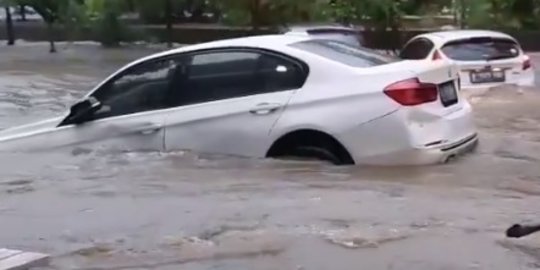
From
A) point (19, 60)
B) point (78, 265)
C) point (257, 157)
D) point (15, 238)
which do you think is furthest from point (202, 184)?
point (19, 60)

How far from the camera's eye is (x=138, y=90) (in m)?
10.9

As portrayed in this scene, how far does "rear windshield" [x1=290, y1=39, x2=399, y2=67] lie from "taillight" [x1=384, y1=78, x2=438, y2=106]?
1.68 feet

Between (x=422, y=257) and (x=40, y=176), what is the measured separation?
4838 millimetres

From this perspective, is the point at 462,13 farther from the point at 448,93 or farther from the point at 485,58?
the point at 448,93

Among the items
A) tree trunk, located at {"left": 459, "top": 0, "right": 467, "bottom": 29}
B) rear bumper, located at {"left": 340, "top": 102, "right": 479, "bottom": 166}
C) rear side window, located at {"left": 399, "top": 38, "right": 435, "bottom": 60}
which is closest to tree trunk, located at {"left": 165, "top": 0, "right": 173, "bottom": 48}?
tree trunk, located at {"left": 459, "top": 0, "right": 467, "bottom": 29}

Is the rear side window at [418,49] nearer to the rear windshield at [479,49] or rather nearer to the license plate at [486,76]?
the rear windshield at [479,49]

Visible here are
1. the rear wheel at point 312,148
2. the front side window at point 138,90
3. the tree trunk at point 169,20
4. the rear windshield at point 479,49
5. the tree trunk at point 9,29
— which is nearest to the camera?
the rear wheel at point 312,148

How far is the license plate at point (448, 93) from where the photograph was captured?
10.4m

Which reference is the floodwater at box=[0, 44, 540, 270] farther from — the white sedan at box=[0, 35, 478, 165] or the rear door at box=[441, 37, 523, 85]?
the rear door at box=[441, 37, 523, 85]

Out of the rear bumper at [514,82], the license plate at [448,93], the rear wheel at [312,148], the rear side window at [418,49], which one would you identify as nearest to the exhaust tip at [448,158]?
the license plate at [448,93]

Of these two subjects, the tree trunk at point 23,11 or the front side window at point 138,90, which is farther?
the tree trunk at point 23,11

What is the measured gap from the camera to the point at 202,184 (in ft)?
32.8

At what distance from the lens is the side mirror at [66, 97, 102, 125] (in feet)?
36.1

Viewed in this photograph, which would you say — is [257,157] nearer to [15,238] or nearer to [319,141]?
[319,141]
